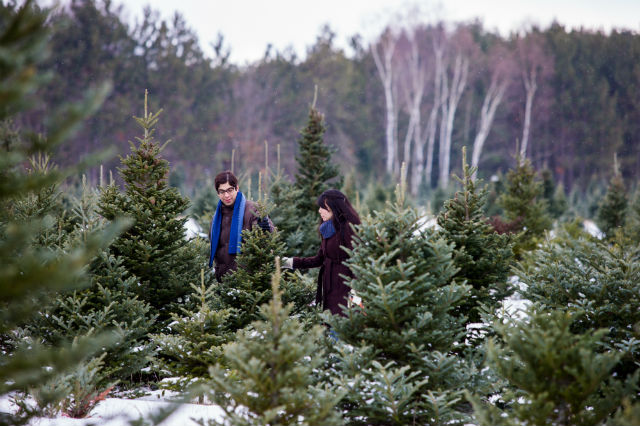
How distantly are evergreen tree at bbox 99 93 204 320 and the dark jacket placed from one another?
353mm

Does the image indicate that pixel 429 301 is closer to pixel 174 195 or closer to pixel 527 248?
pixel 174 195

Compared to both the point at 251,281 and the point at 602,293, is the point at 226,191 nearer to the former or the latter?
the point at 251,281

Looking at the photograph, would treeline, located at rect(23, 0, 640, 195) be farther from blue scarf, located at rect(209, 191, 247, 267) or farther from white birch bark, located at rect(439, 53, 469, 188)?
blue scarf, located at rect(209, 191, 247, 267)

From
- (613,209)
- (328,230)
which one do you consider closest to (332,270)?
(328,230)

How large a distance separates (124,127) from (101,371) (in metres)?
32.1

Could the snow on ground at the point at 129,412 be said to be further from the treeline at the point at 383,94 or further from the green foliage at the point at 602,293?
the treeline at the point at 383,94

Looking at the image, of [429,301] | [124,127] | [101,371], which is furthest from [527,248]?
[124,127]

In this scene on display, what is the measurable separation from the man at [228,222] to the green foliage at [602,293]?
3.23m

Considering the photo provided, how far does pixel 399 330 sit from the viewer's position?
4.11 meters

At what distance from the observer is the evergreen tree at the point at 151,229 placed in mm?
5805

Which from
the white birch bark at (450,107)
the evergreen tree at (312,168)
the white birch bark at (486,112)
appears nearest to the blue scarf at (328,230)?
the evergreen tree at (312,168)

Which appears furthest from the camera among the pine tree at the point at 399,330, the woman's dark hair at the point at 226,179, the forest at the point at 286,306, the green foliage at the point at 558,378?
the woman's dark hair at the point at 226,179

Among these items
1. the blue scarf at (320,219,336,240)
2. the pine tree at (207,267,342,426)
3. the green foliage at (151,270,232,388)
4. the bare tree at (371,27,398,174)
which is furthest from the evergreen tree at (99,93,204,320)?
the bare tree at (371,27,398,174)

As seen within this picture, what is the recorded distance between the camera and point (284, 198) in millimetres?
9719
